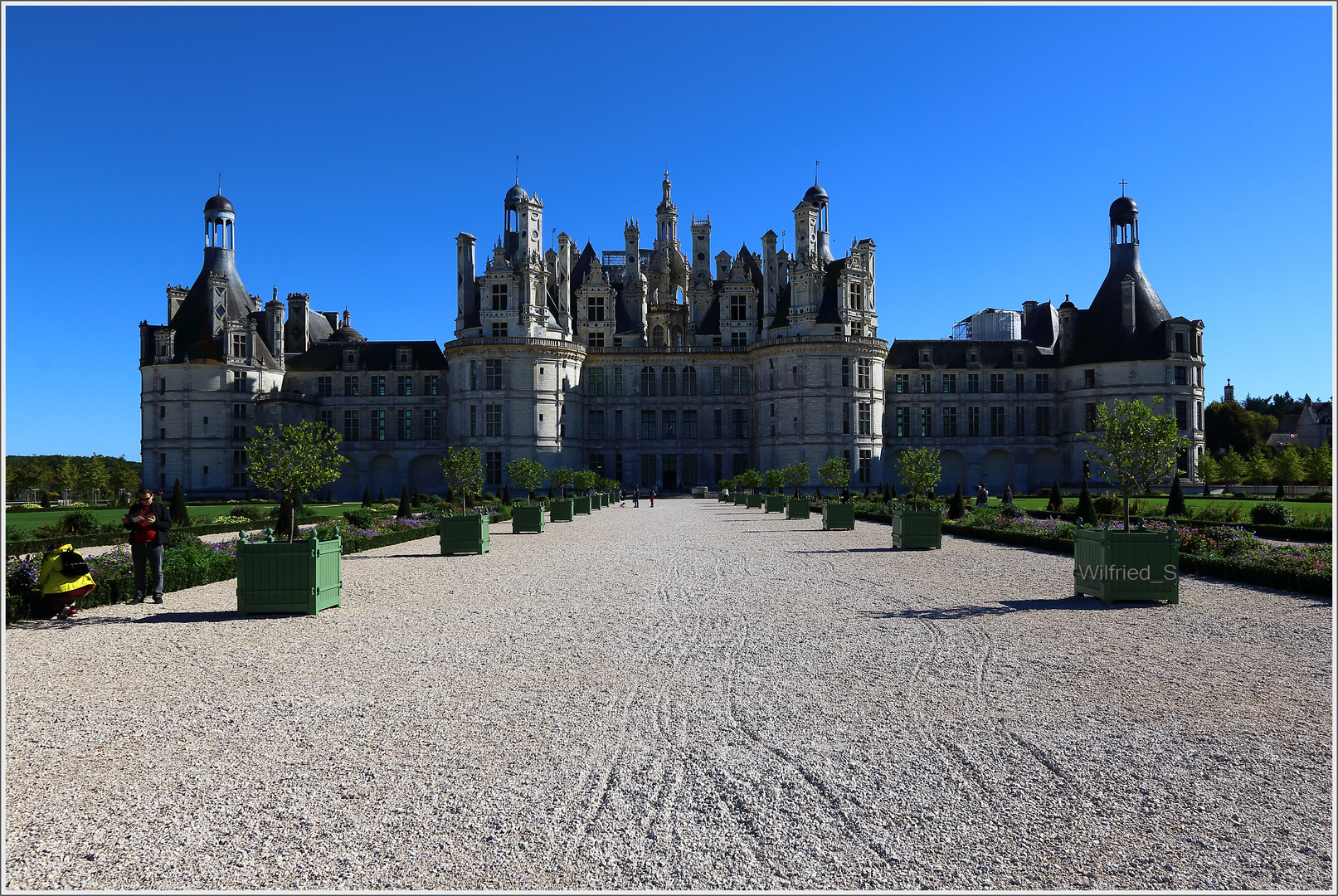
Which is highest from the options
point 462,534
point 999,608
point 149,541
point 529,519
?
point 149,541

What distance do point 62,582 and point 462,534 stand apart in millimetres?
9413

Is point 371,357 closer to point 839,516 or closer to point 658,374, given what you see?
point 658,374

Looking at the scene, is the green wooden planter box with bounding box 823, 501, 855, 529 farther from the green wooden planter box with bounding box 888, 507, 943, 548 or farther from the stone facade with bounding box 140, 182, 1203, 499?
the stone facade with bounding box 140, 182, 1203, 499

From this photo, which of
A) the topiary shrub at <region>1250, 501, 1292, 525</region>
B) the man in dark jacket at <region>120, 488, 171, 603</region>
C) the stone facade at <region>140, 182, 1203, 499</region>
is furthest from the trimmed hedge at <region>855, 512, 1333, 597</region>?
the stone facade at <region>140, 182, 1203, 499</region>

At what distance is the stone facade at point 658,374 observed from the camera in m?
62.6

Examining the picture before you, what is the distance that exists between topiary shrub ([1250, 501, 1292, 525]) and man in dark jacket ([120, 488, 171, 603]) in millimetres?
25572

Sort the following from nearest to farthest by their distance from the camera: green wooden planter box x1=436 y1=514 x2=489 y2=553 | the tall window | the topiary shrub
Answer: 1. green wooden planter box x1=436 y1=514 x2=489 y2=553
2. the topiary shrub
3. the tall window

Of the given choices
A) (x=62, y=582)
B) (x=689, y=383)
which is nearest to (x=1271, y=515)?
(x=62, y=582)

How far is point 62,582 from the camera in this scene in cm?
1089

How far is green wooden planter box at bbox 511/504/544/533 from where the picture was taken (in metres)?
27.3

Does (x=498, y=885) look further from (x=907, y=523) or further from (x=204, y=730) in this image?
(x=907, y=523)

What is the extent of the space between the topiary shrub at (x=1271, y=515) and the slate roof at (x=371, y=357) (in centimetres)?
5664

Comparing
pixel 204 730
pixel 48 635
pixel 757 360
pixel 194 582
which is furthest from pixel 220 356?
pixel 204 730

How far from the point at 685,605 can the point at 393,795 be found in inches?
278
